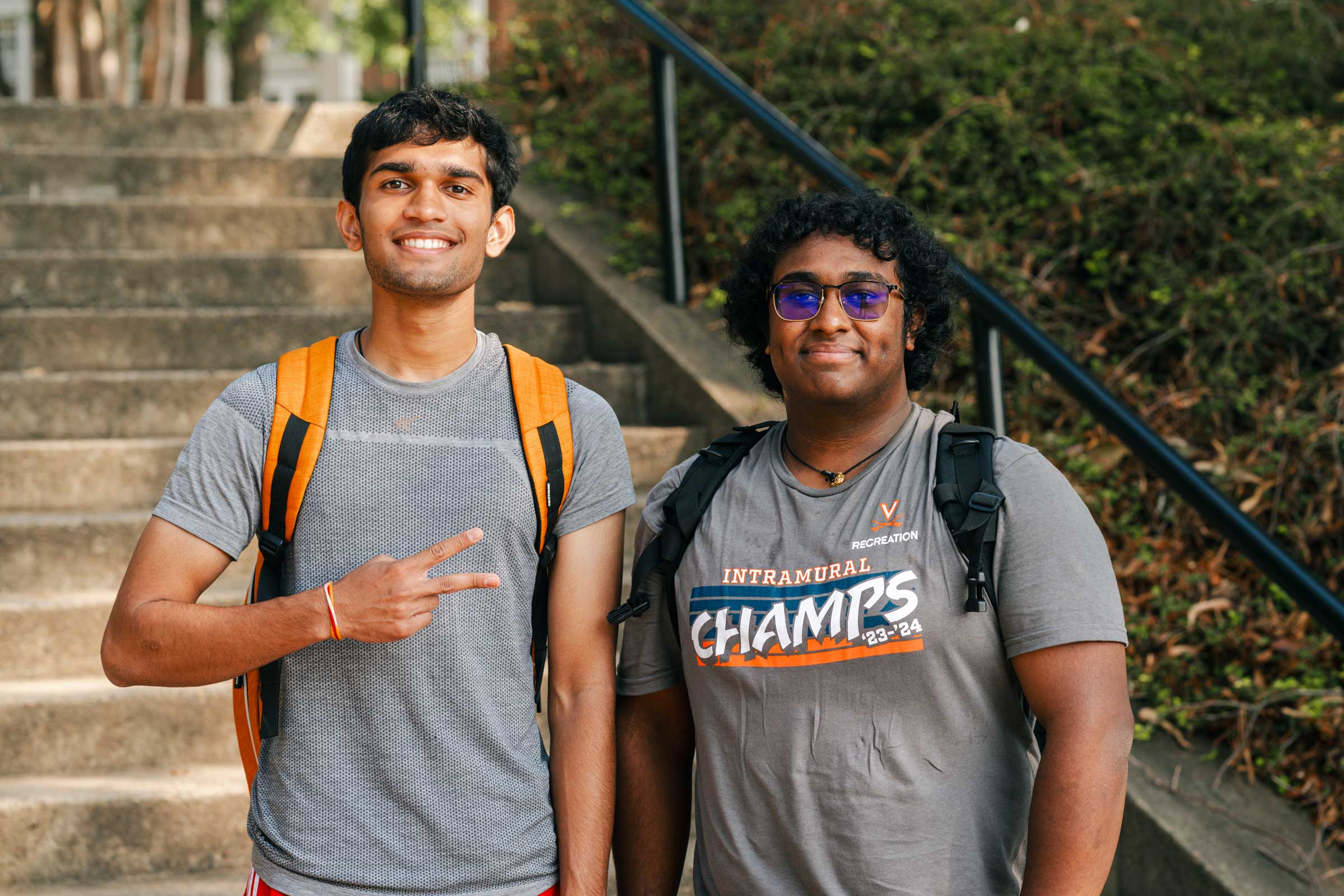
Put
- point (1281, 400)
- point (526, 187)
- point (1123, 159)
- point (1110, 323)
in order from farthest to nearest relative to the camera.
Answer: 1. point (526, 187)
2. point (1123, 159)
3. point (1110, 323)
4. point (1281, 400)

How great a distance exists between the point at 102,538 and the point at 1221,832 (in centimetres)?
313

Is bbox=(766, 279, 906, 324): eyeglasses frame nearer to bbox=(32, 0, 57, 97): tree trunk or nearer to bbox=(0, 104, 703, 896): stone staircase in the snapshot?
bbox=(0, 104, 703, 896): stone staircase

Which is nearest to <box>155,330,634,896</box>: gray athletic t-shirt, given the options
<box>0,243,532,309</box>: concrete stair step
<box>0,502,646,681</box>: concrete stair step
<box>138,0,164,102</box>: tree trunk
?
<box>0,502,646,681</box>: concrete stair step

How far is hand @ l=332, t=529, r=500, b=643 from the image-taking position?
1.68 meters

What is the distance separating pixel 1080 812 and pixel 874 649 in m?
0.34

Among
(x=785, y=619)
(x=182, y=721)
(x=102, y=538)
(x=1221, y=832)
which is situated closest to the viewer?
(x=785, y=619)

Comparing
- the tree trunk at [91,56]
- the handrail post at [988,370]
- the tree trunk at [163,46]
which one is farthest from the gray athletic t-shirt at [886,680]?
the tree trunk at [163,46]

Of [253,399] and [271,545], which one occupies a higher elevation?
[253,399]

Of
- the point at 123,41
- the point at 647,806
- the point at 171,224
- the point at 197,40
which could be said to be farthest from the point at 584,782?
the point at 197,40

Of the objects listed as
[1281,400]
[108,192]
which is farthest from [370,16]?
[1281,400]

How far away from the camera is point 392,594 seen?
5.51 ft

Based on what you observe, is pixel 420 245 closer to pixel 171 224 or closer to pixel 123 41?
pixel 171 224

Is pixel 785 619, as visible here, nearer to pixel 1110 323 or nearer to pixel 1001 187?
pixel 1110 323

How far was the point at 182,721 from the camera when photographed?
318 cm
